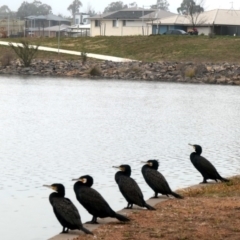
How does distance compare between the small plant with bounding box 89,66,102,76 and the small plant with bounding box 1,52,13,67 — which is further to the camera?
the small plant with bounding box 1,52,13,67

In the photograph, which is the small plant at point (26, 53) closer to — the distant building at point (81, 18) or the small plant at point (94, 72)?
the small plant at point (94, 72)

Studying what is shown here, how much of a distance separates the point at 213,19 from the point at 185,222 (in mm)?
81928

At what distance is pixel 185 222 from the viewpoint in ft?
39.7

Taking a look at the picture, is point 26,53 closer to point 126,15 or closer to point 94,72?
point 94,72

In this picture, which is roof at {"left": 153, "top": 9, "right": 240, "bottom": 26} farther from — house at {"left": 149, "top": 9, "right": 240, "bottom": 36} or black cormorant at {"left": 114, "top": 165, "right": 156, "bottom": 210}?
A: black cormorant at {"left": 114, "top": 165, "right": 156, "bottom": 210}

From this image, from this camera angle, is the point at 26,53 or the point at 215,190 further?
the point at 26,53

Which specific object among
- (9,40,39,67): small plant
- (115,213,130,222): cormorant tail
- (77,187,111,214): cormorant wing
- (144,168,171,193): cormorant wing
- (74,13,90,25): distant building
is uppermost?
(77,187,111,214): cormorant wing

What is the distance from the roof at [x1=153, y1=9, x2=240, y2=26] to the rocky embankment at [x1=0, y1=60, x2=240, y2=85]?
27339mm

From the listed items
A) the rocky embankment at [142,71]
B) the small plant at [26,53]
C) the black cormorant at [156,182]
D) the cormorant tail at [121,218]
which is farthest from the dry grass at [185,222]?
the small plant at [26,53]

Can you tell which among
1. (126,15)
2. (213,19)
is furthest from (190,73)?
A: (126,15)

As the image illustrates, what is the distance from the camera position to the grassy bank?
231ft

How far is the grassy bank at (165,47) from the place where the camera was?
70375mm

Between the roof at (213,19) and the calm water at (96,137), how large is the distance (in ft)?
134

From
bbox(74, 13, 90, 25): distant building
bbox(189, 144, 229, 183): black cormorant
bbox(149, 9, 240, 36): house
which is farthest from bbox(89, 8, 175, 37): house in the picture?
bbox(189, 144, 229, 183): black cormorant
